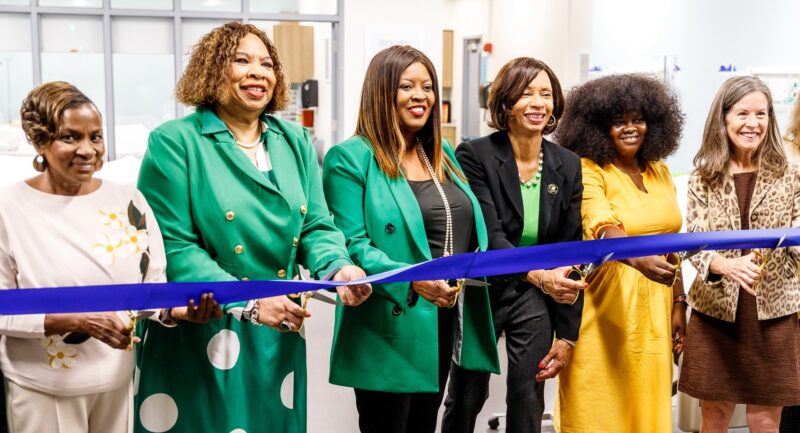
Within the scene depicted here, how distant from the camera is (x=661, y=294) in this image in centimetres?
311

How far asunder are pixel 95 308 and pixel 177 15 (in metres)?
7.91

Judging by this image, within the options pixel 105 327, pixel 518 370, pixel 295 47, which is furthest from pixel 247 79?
pixel 295 47

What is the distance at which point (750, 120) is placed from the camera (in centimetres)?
301

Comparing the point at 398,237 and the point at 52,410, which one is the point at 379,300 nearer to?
the point at 398,237

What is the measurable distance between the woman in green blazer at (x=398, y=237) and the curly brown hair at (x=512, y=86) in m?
0.29

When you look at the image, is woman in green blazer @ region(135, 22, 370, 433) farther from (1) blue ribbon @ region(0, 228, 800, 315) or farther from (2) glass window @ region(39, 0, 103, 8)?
(2) glass window @ region(39, 0, 103, 8)

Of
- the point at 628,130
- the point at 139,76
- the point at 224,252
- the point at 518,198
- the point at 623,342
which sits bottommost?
the point at 623,342

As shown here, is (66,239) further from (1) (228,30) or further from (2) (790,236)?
(2) (790,236)

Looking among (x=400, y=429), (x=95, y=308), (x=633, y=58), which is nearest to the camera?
(x=95, y=308)

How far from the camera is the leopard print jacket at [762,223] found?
3023 mm

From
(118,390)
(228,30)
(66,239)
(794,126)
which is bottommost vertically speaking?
(118,390)

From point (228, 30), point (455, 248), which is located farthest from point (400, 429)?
point (228, 30)

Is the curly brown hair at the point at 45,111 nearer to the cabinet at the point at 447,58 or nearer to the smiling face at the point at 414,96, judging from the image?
the smiling face at the point at 414,96

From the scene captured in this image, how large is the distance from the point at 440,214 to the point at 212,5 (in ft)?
24.9
